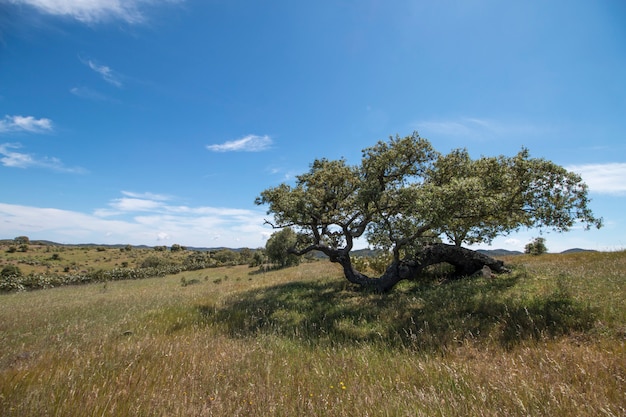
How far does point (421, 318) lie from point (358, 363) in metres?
4.42

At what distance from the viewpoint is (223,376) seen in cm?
510

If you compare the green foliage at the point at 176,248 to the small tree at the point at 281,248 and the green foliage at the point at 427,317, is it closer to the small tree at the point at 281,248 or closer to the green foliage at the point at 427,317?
the small tree at the point at 281,248

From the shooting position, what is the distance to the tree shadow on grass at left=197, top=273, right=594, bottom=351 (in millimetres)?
7141

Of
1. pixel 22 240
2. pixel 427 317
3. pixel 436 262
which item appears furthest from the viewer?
pixel 22 240

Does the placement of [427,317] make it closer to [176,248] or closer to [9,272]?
[9,272]

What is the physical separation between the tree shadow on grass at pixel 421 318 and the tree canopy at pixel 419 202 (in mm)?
2928

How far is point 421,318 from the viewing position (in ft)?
30.1

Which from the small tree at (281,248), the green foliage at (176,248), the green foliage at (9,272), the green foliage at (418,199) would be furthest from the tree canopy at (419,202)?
the green foliage at (176,248)

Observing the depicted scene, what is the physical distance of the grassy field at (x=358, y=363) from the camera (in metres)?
3.73

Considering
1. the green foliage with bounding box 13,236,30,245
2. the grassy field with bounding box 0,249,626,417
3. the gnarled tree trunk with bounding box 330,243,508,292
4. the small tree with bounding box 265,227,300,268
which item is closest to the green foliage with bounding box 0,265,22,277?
the small tree with bounding box 265,227,300,268

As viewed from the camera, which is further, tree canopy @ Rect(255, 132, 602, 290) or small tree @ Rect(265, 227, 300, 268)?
small tree @ Rect(265, 227, 300, 268)

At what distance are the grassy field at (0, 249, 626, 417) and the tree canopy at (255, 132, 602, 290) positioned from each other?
11.8 ft

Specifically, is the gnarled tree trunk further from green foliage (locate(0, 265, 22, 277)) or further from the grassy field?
green foliage (locate(0, 265, 22, 277))

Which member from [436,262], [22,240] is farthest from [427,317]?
[22,240]
